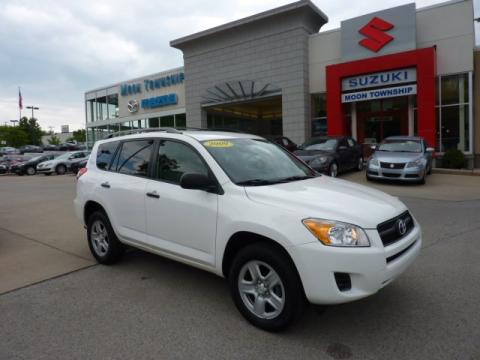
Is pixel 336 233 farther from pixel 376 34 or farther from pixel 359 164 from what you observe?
pixel 376 34

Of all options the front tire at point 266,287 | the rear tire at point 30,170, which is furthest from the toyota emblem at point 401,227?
the rear tire at point 30,170

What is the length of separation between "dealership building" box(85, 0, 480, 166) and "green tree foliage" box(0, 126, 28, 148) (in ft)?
196

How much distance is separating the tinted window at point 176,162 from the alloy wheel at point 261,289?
1040mm

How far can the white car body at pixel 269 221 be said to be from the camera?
2.89m

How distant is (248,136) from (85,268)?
2.69 m

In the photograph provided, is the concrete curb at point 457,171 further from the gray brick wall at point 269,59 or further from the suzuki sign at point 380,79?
the gray brick wall at point 269,59

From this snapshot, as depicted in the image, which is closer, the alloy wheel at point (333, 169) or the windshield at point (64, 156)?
the alloy wheel at point (333, 169)

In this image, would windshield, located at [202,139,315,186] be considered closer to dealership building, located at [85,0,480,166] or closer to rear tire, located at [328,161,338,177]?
rear tire, located at [328,161,338,177]

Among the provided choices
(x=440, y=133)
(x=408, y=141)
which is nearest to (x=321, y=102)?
(x=440, y=133)

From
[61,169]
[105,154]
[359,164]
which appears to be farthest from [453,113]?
[61,169]

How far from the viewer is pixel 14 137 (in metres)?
74.7

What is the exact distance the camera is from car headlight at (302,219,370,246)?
2.91m

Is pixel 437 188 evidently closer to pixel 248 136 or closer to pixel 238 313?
pixel 248 136

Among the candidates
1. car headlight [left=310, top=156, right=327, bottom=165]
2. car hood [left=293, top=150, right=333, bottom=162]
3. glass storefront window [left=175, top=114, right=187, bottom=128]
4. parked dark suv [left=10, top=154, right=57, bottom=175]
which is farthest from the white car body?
parked dark suv [left=10, top=154, right=57, bottom=175]
